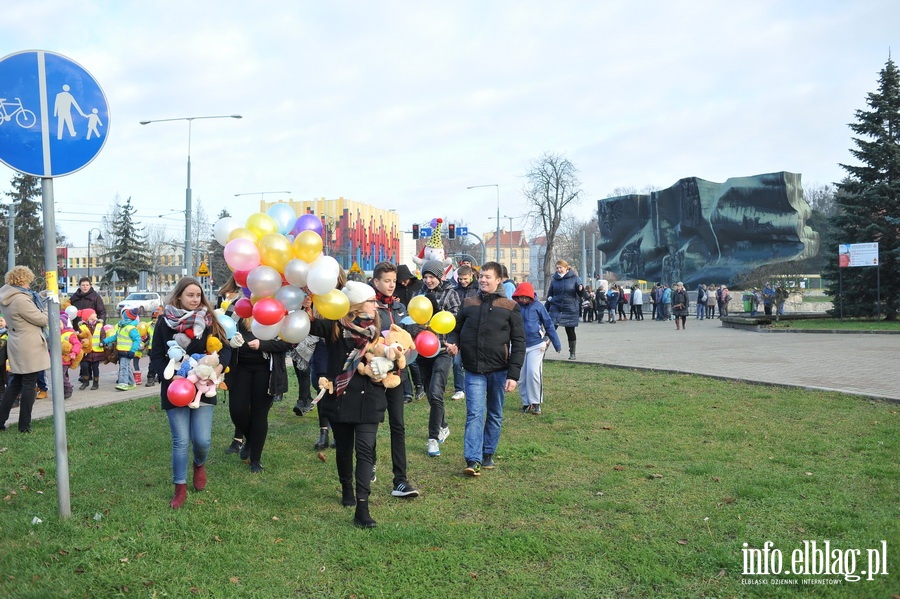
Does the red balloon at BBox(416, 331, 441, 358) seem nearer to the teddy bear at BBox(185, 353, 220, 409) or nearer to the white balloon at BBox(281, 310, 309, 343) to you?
the white balloon at BBox(281, 310, 309, 343)

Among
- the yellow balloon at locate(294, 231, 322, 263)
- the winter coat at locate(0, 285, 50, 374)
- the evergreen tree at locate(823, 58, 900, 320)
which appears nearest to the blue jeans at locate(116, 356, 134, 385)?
the winter coat at locate(0, 285, 50, 374)

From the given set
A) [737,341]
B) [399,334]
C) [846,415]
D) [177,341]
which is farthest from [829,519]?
[737,341]

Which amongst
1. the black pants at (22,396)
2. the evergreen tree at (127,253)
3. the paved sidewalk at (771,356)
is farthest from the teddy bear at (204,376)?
the evergreen tree at (127,253)

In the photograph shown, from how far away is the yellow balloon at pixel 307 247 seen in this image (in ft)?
16.8

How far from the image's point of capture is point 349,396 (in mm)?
5125

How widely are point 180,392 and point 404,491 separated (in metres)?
1.90

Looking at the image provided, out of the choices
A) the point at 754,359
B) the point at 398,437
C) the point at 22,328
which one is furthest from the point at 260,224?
the point at 754,359

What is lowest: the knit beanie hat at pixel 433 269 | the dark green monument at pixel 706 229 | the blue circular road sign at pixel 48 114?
the knit beanie hat at pixel 433 269

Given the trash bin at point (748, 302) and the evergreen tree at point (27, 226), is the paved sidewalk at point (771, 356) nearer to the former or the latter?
the trash bin at point (748, 302)

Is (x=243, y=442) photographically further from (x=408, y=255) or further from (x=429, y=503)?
(x=408, y=255)

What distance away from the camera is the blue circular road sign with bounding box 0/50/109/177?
15.2 feet

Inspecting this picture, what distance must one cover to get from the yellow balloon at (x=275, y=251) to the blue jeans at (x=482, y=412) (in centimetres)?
208

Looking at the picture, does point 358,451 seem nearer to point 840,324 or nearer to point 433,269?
point 433,269

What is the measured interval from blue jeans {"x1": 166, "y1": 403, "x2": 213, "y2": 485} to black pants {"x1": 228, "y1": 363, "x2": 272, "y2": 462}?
0.87 metres
